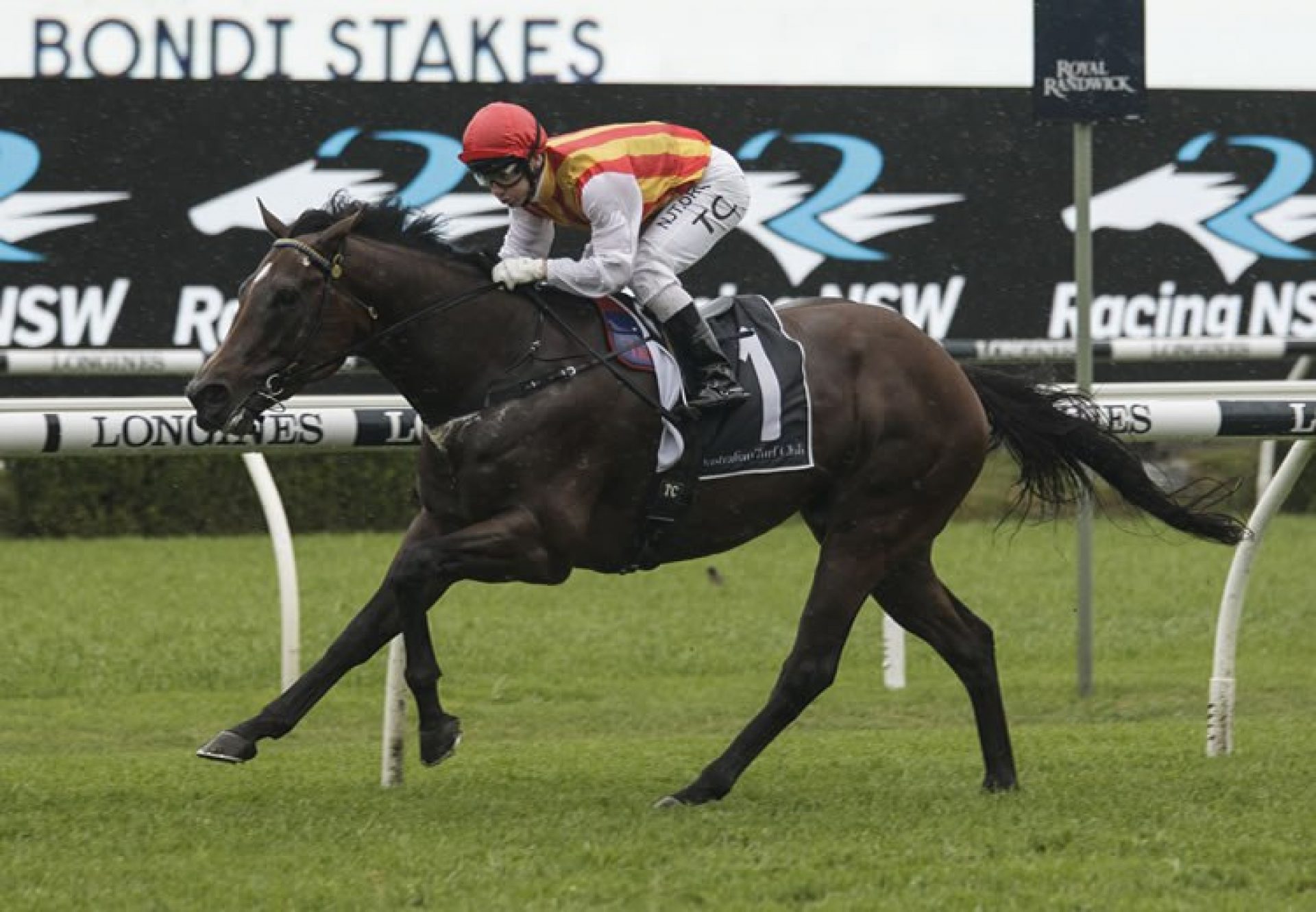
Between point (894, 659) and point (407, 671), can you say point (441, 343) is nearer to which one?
point (407, 671)

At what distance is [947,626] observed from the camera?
568cm

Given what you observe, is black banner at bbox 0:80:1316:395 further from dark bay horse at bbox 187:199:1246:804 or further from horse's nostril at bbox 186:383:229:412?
horse's nostril at bbox 186:383:229:412

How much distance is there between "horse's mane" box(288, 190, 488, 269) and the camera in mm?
5129

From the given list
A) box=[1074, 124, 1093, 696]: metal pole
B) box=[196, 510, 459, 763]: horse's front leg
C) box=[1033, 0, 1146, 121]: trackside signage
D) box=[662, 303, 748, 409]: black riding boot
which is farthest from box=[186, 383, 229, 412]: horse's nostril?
box=[1033, 0, 1146, 121]: trackside signage

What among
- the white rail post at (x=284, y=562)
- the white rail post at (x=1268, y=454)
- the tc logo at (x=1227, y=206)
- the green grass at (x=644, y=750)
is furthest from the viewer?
the tc logo at (x=1227, y=206)

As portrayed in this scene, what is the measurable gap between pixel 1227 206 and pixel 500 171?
23.4ft

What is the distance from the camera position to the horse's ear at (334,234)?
16.5ft

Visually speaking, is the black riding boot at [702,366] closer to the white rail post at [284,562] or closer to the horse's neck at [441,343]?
the horse's neck at [441,343]

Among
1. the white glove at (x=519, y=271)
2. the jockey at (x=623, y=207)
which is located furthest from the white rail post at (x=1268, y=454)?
the white glove at (x=519, y=271)

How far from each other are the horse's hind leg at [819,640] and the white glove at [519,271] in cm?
97

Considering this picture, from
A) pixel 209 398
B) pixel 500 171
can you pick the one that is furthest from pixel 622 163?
pixel 209 398

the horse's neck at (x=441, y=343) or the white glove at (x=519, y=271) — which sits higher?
the white glove at (x=519, y=271)

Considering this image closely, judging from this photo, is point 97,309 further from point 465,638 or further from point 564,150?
point 564,150

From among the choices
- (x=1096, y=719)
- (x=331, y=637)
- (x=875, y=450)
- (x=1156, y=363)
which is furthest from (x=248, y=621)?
(x=1156, y=363)
